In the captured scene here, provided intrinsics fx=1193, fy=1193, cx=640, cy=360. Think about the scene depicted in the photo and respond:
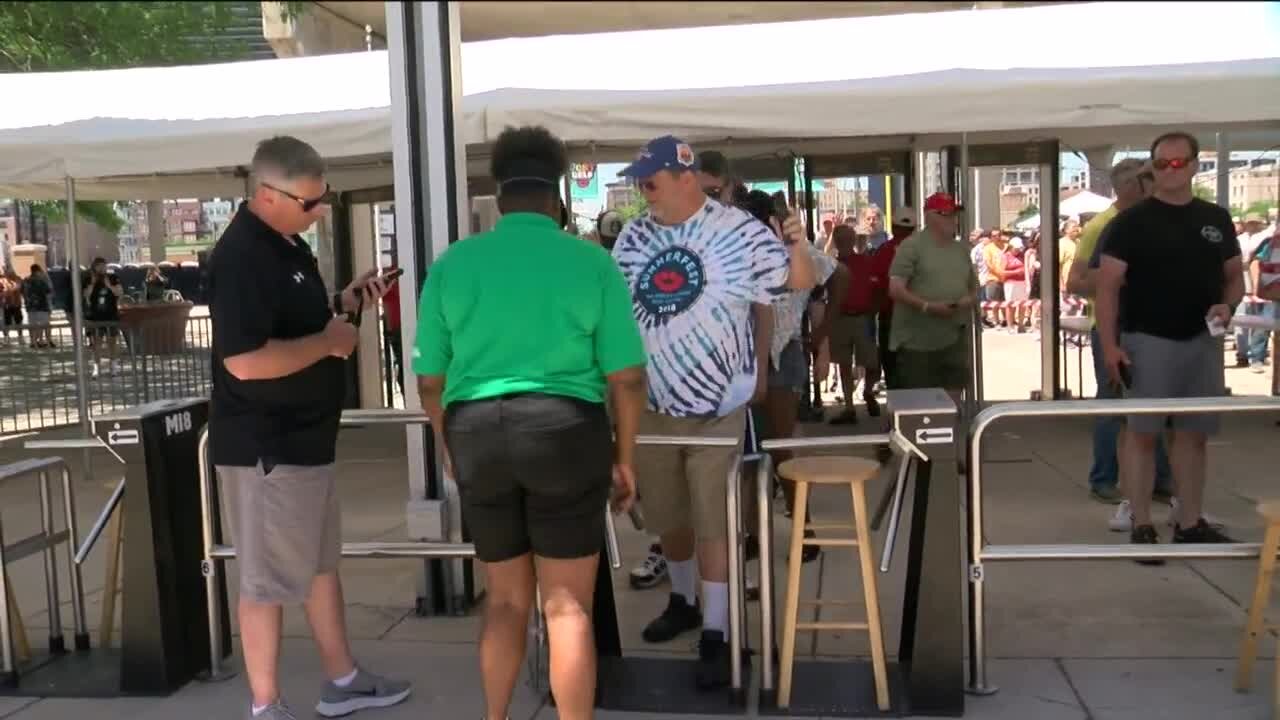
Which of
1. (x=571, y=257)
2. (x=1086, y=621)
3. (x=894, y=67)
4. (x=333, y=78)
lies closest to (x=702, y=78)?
(x=894, y=67)

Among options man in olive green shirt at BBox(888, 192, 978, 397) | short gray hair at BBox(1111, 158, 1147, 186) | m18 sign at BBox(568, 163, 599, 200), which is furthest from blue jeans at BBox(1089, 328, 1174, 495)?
m18 sign at BBox(568, 163, 599, 200)

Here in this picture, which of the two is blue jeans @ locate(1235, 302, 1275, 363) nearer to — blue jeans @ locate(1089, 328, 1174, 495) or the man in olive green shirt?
blue jeans @ locate(1089, 328, 1174, 495)

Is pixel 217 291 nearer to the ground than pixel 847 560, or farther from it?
farther from it

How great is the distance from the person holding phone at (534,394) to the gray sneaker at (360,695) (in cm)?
90

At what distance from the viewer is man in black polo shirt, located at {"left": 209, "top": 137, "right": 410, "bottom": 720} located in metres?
3.31

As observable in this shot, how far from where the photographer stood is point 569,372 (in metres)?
2.97

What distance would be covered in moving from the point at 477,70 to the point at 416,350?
4.59 meters

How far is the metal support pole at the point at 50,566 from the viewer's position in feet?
14.3

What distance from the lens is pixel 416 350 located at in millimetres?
3199

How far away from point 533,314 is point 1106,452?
4.65 metres

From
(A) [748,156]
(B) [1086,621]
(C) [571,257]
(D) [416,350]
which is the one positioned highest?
(A) [748,156]

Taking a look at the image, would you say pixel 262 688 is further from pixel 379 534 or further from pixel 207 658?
pixel 379 534

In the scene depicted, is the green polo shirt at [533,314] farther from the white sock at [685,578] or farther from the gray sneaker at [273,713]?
the white sock at [685,578]

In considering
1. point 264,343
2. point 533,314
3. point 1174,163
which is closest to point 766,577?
point 533,314
